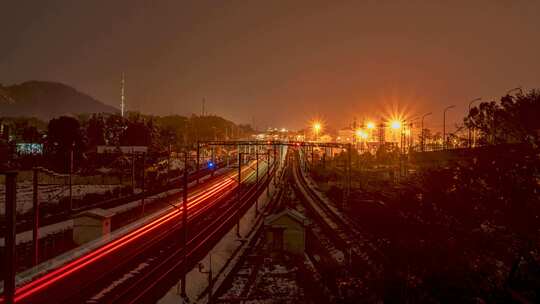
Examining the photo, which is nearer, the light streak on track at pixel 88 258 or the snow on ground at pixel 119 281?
the light streak on track at pixel 88 258

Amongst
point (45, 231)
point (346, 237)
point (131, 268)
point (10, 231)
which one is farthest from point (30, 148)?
point (10, 231)

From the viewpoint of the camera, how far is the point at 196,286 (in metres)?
12.1

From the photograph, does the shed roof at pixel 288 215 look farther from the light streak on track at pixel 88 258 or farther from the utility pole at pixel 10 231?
the utility pole at pixel 10 231

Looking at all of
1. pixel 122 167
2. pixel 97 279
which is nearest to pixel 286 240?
pixel 97 279

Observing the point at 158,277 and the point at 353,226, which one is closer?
the point at 158,277

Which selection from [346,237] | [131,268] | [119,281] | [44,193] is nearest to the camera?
[119,281]

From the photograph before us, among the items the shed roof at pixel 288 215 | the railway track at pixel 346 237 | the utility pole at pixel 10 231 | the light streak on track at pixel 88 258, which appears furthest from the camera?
the shed roof at pixel 288 215

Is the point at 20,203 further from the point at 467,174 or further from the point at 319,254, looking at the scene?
the point at 467,174

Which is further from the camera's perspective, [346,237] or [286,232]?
[346,237]

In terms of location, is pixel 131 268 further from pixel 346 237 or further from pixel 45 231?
pixel 346 237

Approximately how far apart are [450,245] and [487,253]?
88 centimetres

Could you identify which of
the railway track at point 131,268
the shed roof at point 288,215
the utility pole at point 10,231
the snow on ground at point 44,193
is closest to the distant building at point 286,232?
the shed roof at point 288,215

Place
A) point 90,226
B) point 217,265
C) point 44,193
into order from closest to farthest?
1. point 217,265
2. point 90,226
3. point 44,193

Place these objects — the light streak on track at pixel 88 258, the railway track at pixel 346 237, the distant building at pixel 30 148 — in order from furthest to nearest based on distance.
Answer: the distant building at pixel 30 148 → the railway track at pixel 346 237 → the light streak on track at pixel 88 258
